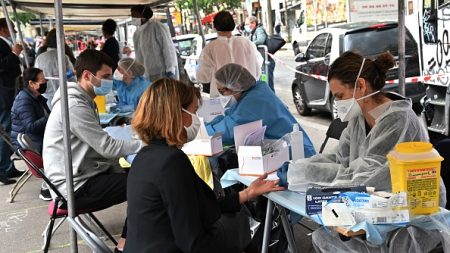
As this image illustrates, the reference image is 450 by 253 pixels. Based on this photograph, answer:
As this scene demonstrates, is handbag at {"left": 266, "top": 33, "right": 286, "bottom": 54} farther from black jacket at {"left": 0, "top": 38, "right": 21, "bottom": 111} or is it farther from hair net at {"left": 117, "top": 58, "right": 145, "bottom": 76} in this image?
black jacket at {"left": 0, "top": 38, "right": 21, "bottom": 111}

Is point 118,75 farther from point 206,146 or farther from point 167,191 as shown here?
point 167,191

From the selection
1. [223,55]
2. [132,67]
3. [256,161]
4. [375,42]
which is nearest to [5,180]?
[132,67]

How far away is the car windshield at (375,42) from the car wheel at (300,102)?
1.58m

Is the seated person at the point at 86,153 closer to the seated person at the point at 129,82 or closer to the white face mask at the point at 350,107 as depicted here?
the white face mask at the point at 350,107

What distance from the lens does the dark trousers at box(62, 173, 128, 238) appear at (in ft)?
10.3

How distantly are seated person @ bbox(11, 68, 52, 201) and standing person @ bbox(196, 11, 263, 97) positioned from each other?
1.85m

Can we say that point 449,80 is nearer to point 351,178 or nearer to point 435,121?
point 435,121

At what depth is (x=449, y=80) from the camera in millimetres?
5195

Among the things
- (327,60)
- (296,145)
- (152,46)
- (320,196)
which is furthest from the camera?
(327,60)

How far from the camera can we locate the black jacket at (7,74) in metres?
6.21

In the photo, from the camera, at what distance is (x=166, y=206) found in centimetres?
189

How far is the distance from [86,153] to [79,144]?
0.07m

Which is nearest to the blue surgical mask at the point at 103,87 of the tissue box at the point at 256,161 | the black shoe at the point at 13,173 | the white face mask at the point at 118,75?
the tissue box at the point at 256,161

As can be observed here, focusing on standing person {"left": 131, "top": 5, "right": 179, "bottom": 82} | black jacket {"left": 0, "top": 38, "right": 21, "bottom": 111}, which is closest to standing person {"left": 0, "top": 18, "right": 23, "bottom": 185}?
black jacket {"left": 0, "top": 38, "right": 21, "bottom": 111}
